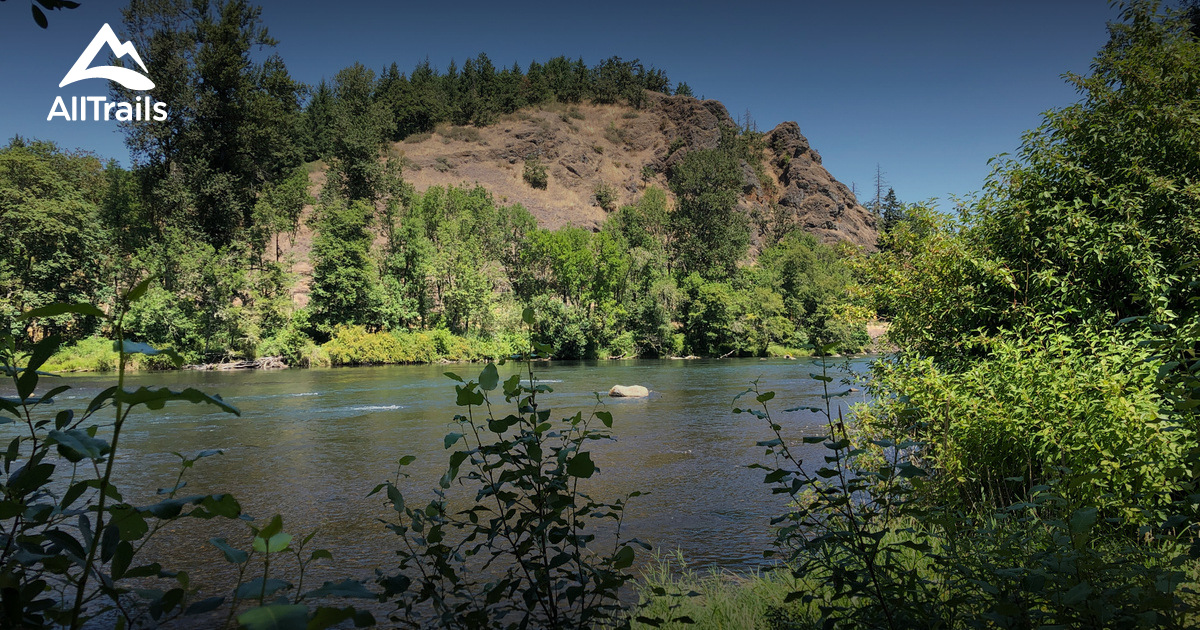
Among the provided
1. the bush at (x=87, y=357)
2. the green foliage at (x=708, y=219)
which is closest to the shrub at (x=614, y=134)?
the green foliage at (x=708, y=219)

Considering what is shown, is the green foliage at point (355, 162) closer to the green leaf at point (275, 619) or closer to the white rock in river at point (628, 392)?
the white rock in river at point (628, 392)

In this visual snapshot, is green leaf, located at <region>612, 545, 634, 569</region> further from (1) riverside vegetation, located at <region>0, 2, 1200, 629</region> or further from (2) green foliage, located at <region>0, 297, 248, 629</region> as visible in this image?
(2) green foliage, located at <region>0, 297, 248, 629</region>

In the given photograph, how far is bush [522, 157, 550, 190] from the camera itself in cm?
9581

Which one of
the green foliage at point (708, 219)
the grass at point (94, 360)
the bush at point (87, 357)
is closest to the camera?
the bush at point (87, 357)

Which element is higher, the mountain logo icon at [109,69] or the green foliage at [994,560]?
the mountain logo icon at [109,69]

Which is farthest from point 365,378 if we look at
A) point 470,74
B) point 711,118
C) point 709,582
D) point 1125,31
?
point 711,118

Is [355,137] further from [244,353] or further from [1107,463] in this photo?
[1107,463]

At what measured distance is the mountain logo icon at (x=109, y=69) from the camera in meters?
32.6

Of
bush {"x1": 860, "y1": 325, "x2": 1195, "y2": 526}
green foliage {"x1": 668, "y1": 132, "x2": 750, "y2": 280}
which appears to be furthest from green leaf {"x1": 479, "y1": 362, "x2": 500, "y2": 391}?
green foliage {"x1": 668, "y1": 132, "x2": 750, "y2": 280}

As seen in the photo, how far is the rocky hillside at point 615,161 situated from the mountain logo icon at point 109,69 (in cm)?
4201

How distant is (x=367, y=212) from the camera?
4816 centimetres

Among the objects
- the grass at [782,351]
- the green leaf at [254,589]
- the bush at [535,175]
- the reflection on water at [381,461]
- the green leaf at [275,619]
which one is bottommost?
the grass at [782,351]

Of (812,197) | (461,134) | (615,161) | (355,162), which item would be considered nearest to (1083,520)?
(355,162)

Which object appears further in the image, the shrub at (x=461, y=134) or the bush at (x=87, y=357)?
the shrub at (x=461, y=134)
